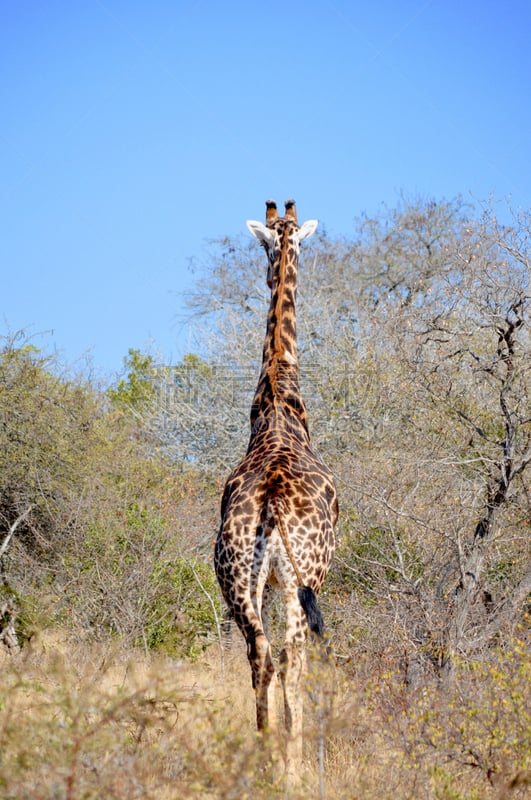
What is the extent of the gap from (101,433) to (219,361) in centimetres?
819

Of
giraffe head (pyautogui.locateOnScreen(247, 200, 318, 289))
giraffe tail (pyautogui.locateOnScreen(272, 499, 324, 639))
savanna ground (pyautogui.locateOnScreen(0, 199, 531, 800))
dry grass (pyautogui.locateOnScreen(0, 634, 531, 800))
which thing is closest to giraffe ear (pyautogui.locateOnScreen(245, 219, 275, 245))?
giraffe head (pyautogui.locateOnScreen(247, 200, 318, 289))

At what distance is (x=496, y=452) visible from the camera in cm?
997

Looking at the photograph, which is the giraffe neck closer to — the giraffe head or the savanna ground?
the giraffe head

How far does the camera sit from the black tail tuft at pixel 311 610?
213 inches

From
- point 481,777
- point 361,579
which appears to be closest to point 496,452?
point 361,579

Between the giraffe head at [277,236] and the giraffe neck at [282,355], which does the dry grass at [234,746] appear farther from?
the giraffe head at [277,236]

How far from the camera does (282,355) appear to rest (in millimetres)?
7719

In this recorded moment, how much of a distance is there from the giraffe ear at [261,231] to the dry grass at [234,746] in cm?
389

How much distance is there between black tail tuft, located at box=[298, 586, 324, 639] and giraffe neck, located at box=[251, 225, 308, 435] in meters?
1.90

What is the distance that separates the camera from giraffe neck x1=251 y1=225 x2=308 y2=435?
7426 mm

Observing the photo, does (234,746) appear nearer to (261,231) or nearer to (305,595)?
(305,595)

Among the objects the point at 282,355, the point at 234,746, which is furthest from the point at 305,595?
the point at 282,355

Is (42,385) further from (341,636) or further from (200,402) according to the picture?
(200,402)

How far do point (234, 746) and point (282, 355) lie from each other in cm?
401
